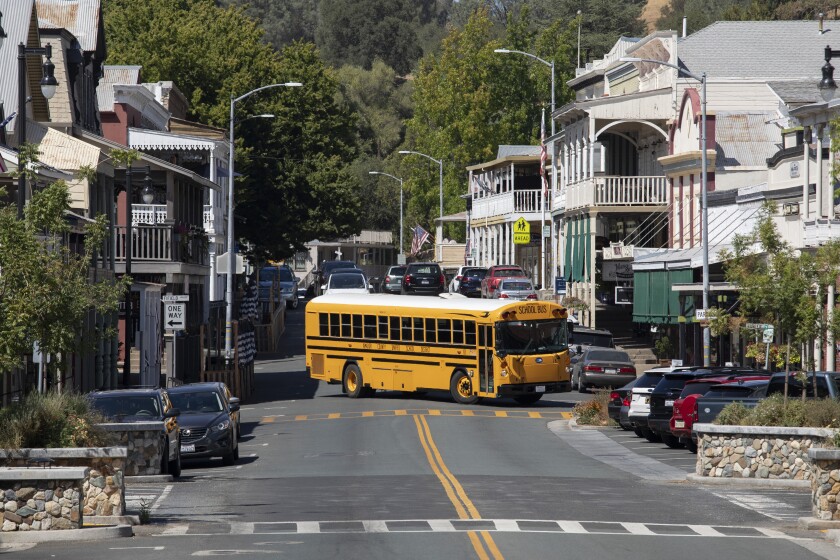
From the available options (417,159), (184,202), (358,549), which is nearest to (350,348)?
(184,202)

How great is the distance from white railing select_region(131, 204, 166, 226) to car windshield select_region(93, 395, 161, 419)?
21.5m

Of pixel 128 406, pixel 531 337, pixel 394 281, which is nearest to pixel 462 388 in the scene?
pixel 531 337

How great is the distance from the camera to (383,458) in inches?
1167

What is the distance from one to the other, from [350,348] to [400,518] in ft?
90.1

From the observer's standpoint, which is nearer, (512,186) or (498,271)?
(498,271)

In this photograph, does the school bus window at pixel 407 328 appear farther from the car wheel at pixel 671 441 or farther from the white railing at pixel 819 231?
the car wheel at pixel 671 441

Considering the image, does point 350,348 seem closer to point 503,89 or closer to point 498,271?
point 498,271

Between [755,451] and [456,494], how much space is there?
19.2ft

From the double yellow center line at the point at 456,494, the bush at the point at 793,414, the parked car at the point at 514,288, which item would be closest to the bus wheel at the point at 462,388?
the double yellow center line at the point at 456,494

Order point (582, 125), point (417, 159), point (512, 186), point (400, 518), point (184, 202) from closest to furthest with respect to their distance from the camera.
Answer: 1. point (400, 518)
2. point (184, 202)
3. point (582, 125)
4. point (512, 186)
5. point (417, 159)

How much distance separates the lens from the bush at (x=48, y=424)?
61.3 ft

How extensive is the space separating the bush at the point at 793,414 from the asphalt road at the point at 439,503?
5.71 ft

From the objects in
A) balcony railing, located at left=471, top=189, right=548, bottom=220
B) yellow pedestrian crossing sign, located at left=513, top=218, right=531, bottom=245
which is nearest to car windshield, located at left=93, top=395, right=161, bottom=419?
yellow pedestrian crossing sign, located at left=513, top=218, right=531, bottom=245

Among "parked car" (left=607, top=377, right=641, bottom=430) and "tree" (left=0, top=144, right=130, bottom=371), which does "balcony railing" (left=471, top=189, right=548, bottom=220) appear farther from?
"tree" (left=0, top=144, right=130, bottom=371)
